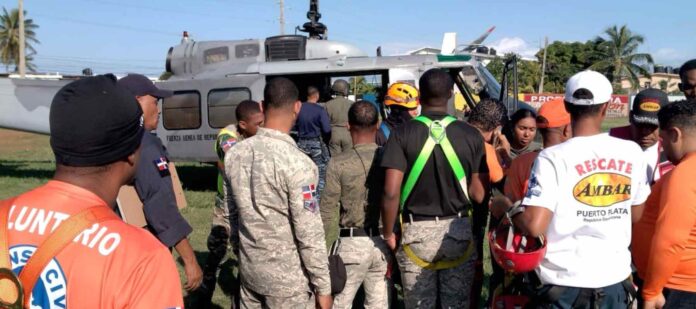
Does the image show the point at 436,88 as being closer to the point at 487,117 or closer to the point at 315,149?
the point at 487,117

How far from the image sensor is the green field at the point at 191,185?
6176mm

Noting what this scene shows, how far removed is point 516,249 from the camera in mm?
2670

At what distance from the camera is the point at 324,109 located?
9.16 metres

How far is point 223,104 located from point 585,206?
8.74 metres

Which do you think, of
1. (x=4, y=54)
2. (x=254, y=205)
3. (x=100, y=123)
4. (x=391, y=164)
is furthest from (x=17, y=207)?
(x=4, y=54)

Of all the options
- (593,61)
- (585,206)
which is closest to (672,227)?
(585,206)

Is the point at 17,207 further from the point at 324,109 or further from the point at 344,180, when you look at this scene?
the point at 324,109

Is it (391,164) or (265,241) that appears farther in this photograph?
(391,164)

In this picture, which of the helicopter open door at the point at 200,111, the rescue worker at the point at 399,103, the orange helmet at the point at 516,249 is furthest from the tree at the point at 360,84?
the orange helmet at the point at 516,249

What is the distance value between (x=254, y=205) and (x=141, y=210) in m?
0.73

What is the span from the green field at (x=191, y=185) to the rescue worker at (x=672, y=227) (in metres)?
2.59

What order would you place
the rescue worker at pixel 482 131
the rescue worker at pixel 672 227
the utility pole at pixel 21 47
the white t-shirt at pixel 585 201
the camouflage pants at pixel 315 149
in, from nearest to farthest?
the white t-shirt at pixel 585 201
the rescue worker at pixel 672 227
the rescue worker at pixel 482 131
the camouflage pants at pixel 315 149
the utility pole at pixel 21 47

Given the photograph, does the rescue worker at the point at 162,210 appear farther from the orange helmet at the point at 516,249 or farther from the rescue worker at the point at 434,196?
the orange helmet at the point at 516,249

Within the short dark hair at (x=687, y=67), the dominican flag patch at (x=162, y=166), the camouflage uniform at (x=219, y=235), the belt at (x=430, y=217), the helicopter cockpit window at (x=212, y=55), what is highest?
the helicopter cockpit window at (x=212, y=55)
